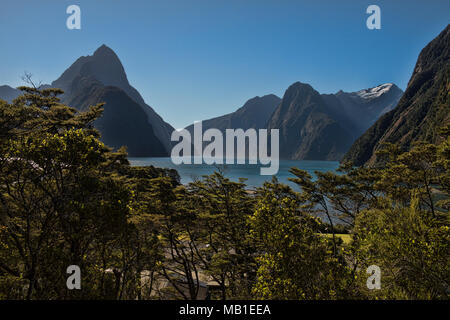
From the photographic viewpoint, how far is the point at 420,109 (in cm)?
8812

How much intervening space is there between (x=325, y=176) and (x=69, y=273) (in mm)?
17949

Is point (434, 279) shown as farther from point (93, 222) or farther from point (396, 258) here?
point (93, 222)

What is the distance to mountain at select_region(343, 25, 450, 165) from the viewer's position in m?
77.1

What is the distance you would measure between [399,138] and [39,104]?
379 ft

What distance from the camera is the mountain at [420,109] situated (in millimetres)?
77125

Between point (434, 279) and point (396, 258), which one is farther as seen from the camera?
point (396, 258)

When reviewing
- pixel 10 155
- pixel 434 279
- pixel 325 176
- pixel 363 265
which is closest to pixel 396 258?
pixel 434 279

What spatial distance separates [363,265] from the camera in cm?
673

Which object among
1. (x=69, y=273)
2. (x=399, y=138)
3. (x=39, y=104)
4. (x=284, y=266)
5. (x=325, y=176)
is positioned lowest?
(x=69, y=273)

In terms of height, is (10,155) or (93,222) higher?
(10,155)

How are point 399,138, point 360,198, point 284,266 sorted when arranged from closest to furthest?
point 284,266 → point 360,198 → point 399,138
